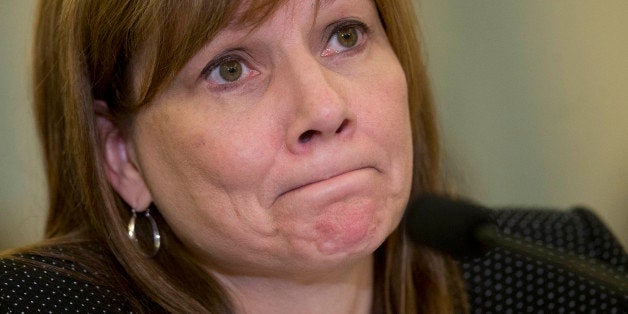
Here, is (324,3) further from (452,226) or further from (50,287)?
(50,287)

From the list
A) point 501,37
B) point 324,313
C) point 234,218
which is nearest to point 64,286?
point 234,218

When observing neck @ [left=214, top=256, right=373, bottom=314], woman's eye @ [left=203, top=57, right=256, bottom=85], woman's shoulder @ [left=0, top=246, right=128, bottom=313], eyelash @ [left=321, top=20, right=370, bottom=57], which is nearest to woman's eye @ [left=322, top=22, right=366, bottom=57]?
eyelash @ [left=321, top=20, right=370, bottom=57]

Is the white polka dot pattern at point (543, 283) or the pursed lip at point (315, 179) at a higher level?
the pursed lip at point (315, 179)

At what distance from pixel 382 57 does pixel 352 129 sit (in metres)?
0.19

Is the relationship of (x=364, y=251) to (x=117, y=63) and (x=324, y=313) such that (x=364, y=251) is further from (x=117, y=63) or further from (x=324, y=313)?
(x=117, y=63)

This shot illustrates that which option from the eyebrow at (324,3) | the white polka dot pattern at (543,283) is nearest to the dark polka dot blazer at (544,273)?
the white polka dot pattern at (543,283)

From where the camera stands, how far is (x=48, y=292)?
132 centimetres

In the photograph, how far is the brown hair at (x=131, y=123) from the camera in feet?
4.13

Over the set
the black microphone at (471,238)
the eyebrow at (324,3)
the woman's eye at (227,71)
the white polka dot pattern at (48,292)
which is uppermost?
the eyebrow at (324,3)

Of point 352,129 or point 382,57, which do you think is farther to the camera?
point 382,57

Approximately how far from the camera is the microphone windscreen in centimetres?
97

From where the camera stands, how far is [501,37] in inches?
122

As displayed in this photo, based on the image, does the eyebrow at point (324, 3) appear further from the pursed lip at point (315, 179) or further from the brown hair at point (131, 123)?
the pursed lip at point (315, 179)

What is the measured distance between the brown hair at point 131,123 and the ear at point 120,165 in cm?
2
